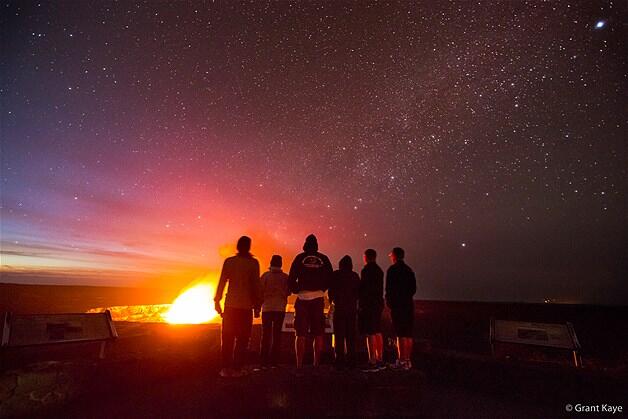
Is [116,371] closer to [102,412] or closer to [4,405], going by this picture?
[102,412]

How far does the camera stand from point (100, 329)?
647 cm

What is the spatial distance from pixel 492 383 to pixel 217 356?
5891 mm

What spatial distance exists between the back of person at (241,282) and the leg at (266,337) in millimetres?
1008

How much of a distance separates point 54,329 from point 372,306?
6224 mm

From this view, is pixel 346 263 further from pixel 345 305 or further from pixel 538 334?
pixel 538 334

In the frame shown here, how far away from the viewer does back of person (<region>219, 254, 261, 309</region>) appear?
16.1 ft

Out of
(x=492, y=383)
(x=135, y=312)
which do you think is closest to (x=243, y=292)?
(x=492, y=383)

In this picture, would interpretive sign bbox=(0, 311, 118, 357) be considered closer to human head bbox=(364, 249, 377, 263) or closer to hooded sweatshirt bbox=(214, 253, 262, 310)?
hooded sweatshirt bbox=(214, 253, 262, 310)

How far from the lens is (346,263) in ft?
18.7

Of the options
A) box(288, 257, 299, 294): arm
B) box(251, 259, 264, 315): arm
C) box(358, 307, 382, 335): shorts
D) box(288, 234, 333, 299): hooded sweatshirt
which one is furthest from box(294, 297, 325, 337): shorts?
box(358, 307, 382, 335): shorts

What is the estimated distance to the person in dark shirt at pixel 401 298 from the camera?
5516mm

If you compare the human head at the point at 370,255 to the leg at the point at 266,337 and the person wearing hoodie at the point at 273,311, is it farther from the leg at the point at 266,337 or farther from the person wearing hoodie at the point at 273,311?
the leg at the point at 266,337

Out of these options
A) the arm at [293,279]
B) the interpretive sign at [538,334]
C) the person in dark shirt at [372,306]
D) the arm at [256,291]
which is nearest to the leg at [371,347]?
the person in dark shirt at [372,306]

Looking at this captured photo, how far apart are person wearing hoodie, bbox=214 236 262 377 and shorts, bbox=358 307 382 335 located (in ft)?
6.76
